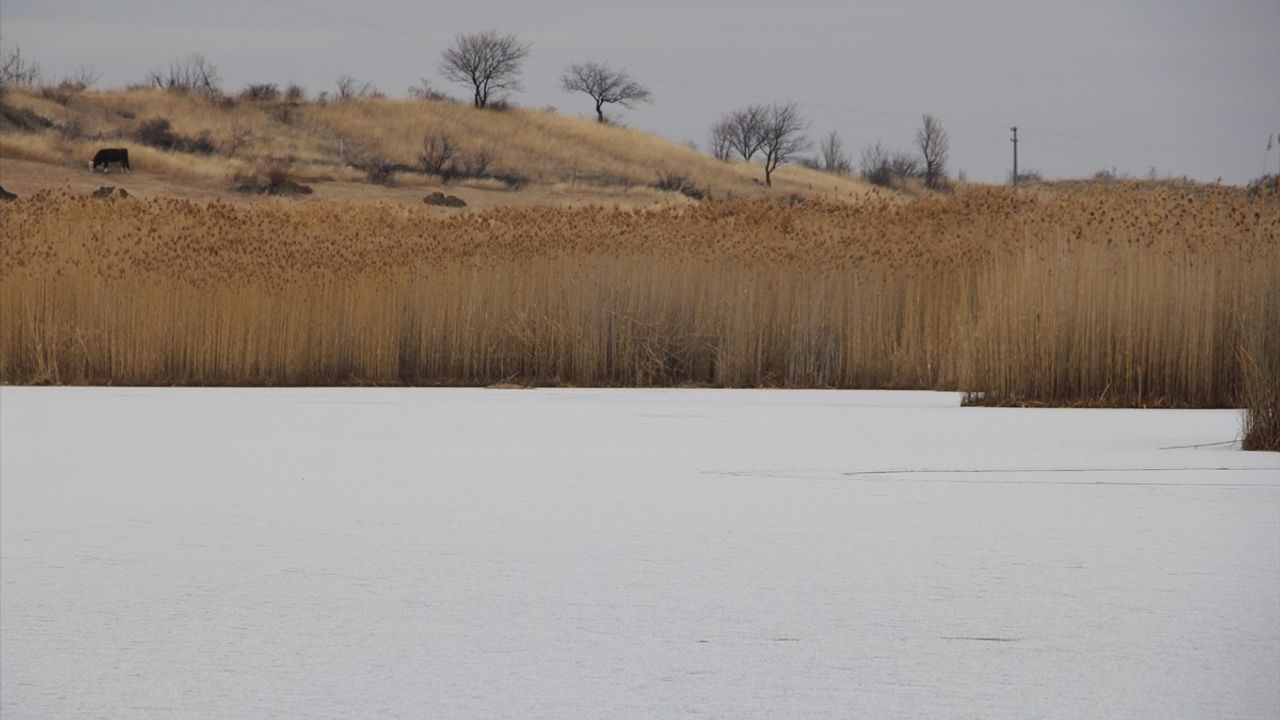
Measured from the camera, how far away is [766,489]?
4277 mm

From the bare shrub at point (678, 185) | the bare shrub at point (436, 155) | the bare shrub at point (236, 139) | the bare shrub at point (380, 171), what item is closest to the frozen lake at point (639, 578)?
the bare shrub at point (380, 171)

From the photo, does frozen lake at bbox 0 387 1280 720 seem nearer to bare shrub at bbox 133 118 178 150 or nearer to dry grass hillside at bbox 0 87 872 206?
dry grass hillside at bbox 0 87 872 206

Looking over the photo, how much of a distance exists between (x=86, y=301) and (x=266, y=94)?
43338mm

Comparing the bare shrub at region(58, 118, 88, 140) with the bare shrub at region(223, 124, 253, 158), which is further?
the bare shrub at region(223, 124, 253, 158)

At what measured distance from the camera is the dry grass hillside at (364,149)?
3644 centimetres

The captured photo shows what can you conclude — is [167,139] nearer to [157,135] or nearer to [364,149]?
[157,135]

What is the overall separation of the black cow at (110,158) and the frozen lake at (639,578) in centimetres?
3044

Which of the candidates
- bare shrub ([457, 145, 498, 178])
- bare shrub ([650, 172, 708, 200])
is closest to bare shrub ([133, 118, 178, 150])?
bare shrub ([457, 145, 498, 178])

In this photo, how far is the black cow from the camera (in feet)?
111

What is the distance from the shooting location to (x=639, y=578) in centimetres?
296

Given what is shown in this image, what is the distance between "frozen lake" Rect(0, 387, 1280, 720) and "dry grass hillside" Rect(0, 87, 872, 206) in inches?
1104

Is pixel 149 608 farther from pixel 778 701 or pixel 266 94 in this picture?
pixel 266 94

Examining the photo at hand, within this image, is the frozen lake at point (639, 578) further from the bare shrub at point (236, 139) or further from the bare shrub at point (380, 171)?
the bare shrub at point (236, 139)

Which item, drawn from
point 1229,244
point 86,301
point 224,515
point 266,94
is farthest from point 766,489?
point 266,94
